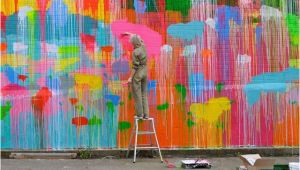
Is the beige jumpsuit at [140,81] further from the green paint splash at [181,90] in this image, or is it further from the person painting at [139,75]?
the green paint splash at [181,90]

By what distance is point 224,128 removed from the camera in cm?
941

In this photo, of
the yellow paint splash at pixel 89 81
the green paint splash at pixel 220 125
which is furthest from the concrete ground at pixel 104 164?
the yellow paint splash at pixel 89 81

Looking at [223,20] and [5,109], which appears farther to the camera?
[223,20]

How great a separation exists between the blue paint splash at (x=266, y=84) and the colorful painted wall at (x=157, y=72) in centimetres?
2

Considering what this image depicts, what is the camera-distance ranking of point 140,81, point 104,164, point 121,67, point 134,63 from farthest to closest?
point 121,67
point 140,81
point 134,63
point 104,164

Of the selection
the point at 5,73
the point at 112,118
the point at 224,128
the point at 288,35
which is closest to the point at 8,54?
the point at 5,73

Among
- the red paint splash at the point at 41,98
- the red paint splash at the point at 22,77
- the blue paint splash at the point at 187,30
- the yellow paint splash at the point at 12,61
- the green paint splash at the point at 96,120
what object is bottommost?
the green paint splash at the point at 96,120

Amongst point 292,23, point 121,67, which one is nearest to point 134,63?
point 121,67

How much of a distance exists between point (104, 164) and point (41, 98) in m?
1.88

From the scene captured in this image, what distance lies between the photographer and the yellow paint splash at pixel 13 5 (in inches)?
364

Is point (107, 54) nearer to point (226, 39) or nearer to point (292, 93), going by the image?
point (226, 39)

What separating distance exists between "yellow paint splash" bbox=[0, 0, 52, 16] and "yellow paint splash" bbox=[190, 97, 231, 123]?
356cm

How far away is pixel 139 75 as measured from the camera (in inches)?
347

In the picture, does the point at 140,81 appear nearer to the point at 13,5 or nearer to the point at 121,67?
the point at 121,67
